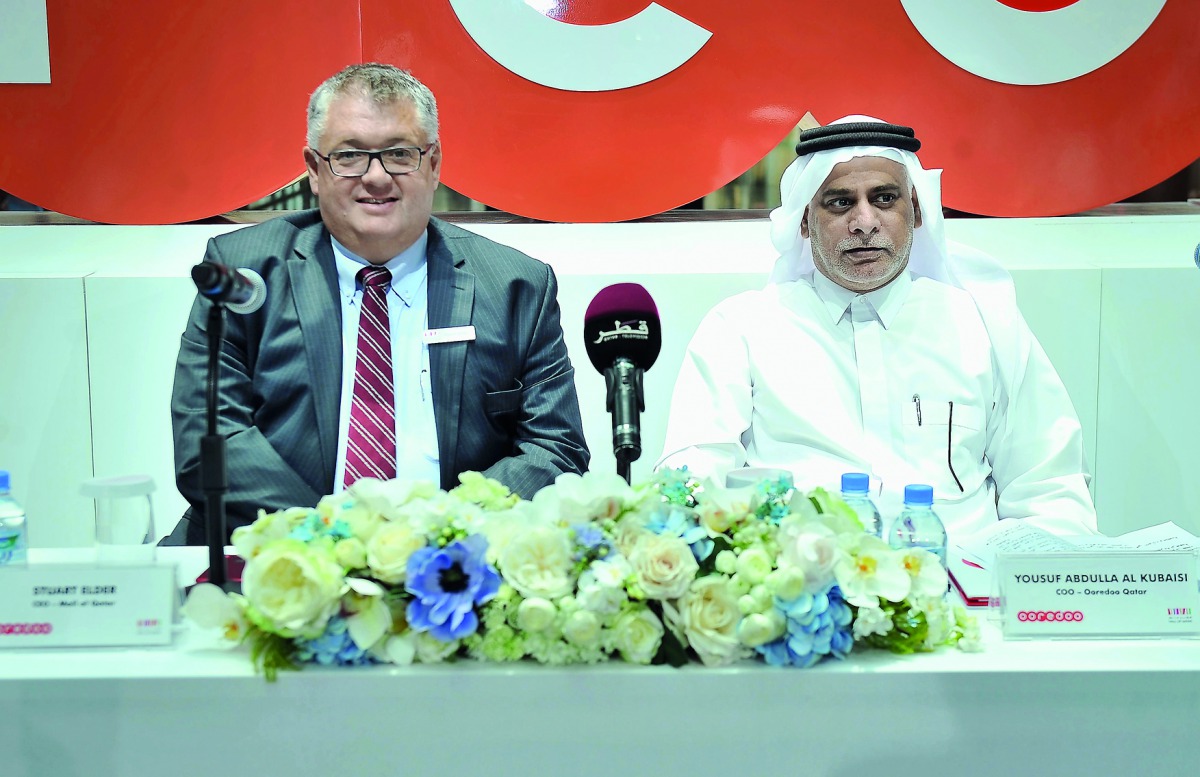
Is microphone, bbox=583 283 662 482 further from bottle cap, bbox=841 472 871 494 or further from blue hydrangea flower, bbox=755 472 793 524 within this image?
bottle cap, bbox=841 472 871 494

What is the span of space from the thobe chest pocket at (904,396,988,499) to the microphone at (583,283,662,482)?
1.29 meters

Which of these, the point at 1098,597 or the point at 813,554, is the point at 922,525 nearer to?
the point at 1098,597

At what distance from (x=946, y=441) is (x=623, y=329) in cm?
140

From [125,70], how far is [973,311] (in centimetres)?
262

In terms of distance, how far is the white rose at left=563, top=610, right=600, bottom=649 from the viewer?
1.24m

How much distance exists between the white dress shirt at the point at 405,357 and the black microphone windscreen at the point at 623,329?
107cm

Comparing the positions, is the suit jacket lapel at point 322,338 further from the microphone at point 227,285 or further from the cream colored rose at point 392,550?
the cream colored rose at point 392,550

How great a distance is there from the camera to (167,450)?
3.29 meters

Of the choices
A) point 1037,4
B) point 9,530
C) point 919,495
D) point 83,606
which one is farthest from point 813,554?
point 1037,4

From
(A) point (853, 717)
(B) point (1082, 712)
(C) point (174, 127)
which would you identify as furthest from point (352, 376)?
(B) point (1082, 712)

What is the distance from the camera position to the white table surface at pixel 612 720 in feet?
4.19

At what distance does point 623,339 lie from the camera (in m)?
1.50

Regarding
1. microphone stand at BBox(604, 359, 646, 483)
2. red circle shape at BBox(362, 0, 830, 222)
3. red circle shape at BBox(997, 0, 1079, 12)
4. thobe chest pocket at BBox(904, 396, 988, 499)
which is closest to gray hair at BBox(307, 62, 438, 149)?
red circle shape at BBox(362, 0, 830, 222)

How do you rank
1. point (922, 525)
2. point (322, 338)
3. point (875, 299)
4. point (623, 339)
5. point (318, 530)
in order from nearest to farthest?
point (318, 530), point (623, 339), point (922, 525), point (322, 338), point (875, 299)
